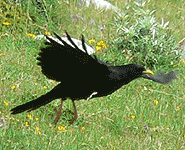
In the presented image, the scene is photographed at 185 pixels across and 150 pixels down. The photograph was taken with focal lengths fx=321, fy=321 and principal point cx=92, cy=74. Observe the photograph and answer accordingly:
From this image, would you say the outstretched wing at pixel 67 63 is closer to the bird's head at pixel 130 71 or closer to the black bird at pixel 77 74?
the black bird at pixel 77 74

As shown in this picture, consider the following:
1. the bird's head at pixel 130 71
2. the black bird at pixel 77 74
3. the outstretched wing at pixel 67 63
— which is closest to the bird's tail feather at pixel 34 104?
the black bird at pixel 77 74

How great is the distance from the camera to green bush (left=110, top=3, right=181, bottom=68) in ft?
18.7

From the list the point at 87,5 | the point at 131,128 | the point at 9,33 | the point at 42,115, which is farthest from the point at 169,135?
the point at 87,5

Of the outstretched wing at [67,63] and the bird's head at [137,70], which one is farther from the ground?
the outstretched wing at [67,63]

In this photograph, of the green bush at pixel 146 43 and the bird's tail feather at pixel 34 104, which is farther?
the green bush at pixel 146 43

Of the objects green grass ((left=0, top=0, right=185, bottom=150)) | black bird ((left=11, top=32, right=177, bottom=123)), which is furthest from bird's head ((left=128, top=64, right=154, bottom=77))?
green grass ((left=0, top=0, right=185, bottom=150))

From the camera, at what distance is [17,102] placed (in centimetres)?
412

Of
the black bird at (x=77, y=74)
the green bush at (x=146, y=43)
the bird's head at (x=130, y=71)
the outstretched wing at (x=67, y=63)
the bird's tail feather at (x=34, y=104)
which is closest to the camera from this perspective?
the outstretched wing at (x=67, y=63)

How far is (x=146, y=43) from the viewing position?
5625mm

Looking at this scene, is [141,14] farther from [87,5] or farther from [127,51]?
[87,5]

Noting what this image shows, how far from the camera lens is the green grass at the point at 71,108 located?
3.79 metres

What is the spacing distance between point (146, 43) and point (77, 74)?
2.49 m

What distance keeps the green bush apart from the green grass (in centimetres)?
42

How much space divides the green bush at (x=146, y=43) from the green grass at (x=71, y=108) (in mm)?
415
